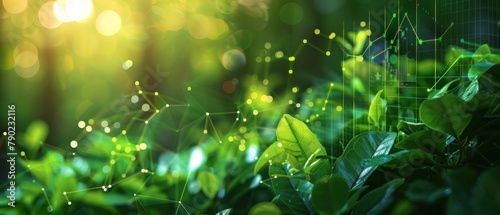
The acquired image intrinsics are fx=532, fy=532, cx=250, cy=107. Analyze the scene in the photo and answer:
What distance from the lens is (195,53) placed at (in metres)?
1.07

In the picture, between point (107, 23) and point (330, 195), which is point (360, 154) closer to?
point (330, 195)

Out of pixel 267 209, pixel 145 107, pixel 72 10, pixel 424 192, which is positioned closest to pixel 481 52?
pixel 424 192

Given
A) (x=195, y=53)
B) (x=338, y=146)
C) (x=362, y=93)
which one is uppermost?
(x=195, y=53)

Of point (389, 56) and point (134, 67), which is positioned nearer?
point (389, 56)

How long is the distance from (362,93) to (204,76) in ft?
1.04

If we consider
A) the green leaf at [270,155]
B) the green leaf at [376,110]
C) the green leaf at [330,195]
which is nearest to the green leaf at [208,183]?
the green leaf at [270,155]

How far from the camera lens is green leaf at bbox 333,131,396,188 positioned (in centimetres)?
69

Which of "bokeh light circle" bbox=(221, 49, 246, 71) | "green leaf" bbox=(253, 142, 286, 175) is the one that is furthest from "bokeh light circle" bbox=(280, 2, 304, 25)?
"green leaf" bbox=(253, 142, 286, 175)

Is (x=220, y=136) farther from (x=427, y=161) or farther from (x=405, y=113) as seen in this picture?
(x=427, y=161)

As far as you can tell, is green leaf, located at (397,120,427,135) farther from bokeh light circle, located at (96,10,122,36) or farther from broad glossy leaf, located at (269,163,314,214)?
bokeh light circle, located at (96,10,122,36)

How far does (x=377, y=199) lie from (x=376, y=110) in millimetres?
283

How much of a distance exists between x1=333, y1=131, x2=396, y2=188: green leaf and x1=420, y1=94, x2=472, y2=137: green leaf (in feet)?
0.30

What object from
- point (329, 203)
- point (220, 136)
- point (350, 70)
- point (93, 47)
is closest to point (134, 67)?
point (93, 47)

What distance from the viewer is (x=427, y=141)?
2.21 feet
